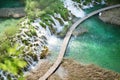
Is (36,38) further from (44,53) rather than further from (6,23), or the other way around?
(6,23)

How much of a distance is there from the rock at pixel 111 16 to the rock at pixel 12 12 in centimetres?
672

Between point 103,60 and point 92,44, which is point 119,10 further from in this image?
point 103,60

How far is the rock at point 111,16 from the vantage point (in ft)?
56.1

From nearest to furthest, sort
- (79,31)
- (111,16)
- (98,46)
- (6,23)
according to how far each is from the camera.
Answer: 1. (98,46)
2. (79,31)
3. (6,23)
4. (111,16)

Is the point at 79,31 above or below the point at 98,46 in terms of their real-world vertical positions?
above

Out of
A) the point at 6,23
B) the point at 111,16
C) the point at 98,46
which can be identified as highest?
the point at 6,23

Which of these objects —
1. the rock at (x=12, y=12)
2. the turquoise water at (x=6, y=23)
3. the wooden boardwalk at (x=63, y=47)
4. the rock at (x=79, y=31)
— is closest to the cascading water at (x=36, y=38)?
the wooden boardwalk at (x=63, y=47)

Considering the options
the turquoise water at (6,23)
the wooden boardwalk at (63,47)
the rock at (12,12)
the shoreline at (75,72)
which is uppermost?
the rock at (12,12)

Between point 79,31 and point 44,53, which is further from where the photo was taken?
point 79,31

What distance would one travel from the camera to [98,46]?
14.1m

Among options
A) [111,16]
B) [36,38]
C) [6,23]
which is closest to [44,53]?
[36,38]

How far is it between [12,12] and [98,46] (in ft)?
27.9

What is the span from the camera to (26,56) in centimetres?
1174

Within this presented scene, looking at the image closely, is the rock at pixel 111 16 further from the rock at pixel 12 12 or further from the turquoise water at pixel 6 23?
the turquoise water at pixel 6 23
